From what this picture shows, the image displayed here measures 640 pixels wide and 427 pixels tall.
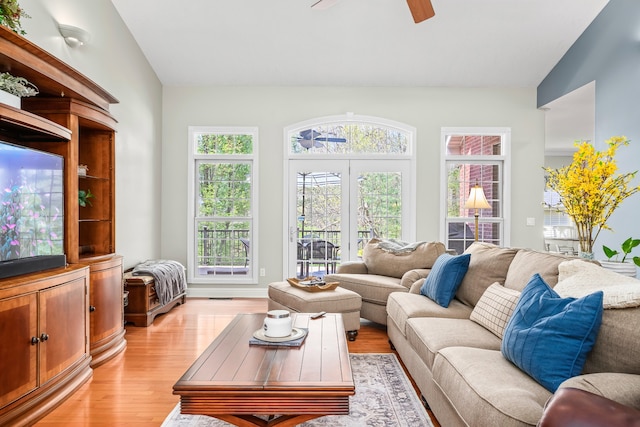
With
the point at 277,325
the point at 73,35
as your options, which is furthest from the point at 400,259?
the point at 73,35

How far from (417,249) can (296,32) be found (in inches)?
114

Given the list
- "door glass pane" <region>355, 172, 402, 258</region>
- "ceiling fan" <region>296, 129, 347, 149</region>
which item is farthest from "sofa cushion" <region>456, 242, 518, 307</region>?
"ceiling fan" <region>296, 129, 347, 149</region>

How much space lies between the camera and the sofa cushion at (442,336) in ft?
7.70

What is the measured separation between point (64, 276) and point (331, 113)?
13.3 feet

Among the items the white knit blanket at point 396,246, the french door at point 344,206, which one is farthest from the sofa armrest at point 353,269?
the french door at point 344,206

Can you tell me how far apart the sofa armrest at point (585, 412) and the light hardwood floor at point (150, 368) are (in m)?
2.04

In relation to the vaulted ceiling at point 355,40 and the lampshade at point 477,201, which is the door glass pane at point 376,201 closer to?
the lampshade at point 477,201

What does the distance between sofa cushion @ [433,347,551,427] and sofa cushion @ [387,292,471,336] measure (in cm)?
83

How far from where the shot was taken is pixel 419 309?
123 inches

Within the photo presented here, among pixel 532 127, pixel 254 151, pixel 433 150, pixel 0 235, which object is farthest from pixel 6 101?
pixel 532 127

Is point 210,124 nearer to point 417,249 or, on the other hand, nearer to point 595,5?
point 417,249

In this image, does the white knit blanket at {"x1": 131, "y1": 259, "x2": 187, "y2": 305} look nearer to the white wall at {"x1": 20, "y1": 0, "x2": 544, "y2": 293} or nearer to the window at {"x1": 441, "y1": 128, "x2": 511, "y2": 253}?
the white wall at {"x1": 20, "y1": 0, "x2": 544, "y2": 293}

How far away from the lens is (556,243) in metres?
7.81

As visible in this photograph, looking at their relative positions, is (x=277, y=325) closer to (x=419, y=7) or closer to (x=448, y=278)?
(x=448, y=278)
